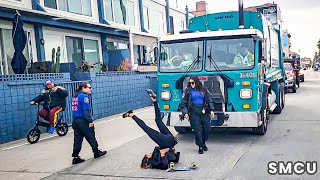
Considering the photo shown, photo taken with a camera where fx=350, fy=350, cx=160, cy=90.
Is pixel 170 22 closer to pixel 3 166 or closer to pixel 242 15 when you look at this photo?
pixel 242 15

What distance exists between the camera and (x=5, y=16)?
12.5 meters

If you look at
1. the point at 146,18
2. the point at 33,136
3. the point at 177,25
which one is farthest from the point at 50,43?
the point at 177,25

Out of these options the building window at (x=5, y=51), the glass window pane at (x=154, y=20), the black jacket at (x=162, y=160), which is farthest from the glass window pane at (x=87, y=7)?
the black jacket at (x=162, y=160)

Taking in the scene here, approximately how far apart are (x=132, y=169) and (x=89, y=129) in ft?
4.89

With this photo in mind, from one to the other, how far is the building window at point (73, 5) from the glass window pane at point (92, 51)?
1.51 meters

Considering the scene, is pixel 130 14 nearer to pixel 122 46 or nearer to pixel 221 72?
pixel 122 46

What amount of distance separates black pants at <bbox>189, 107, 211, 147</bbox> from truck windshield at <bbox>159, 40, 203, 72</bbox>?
1.27 m

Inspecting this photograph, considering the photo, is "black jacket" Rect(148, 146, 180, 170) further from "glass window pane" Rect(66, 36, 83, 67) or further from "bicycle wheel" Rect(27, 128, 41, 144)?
"glass window pane" Rect(66, 36, 83, 67)

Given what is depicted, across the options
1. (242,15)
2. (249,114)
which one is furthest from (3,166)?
(242,15)

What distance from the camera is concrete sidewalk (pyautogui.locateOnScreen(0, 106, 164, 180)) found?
6938 millimetres

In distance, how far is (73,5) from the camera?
17.2m

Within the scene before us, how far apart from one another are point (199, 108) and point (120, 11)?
602 inches

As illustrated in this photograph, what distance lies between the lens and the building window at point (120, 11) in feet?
66.7

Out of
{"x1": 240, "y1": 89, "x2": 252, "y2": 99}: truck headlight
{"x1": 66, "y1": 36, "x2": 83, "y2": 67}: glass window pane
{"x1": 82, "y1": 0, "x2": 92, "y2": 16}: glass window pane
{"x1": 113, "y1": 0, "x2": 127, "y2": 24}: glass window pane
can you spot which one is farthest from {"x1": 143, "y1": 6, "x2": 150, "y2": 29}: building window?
{"x1": 240, "y1": 89, "x2": 252, "y2": 99}: truck headlight
